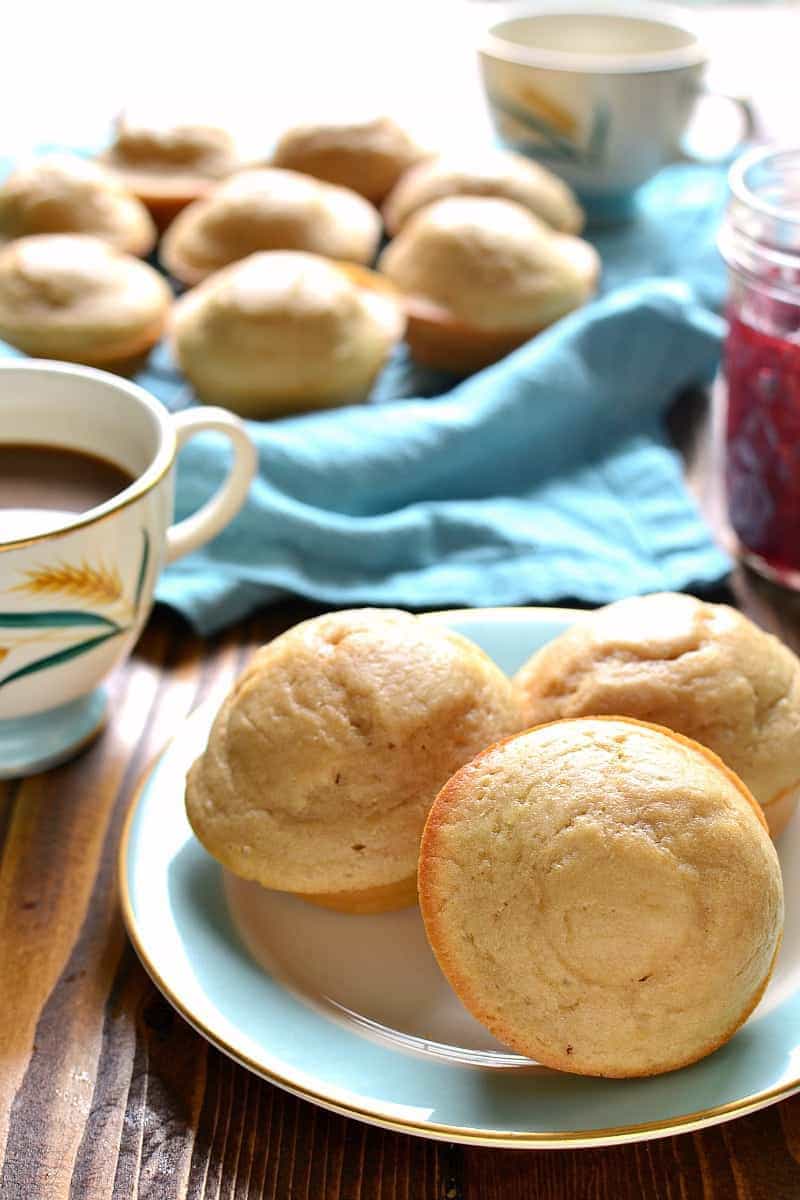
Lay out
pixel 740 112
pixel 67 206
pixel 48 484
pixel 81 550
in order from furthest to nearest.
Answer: pixel 740 112, pixel 67 206, pixel 48 484, pixel 81 550

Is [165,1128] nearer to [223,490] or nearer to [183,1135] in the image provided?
[183,1135]

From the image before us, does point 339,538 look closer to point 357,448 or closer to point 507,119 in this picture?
point 357,448

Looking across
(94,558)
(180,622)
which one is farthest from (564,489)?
(94,558)

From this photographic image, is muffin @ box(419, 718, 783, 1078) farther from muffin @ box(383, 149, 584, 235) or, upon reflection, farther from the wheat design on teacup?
muffin @ box(383, 149, 584, 235)

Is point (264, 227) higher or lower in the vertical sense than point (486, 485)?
higher

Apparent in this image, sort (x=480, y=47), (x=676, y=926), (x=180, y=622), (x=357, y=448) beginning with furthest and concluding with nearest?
(x=480, y=47) < (x=357, y=448) < (x=180, y=622) < (x=676, y=926)

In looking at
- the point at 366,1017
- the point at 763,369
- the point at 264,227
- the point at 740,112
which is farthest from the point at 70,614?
the point at 740,112
